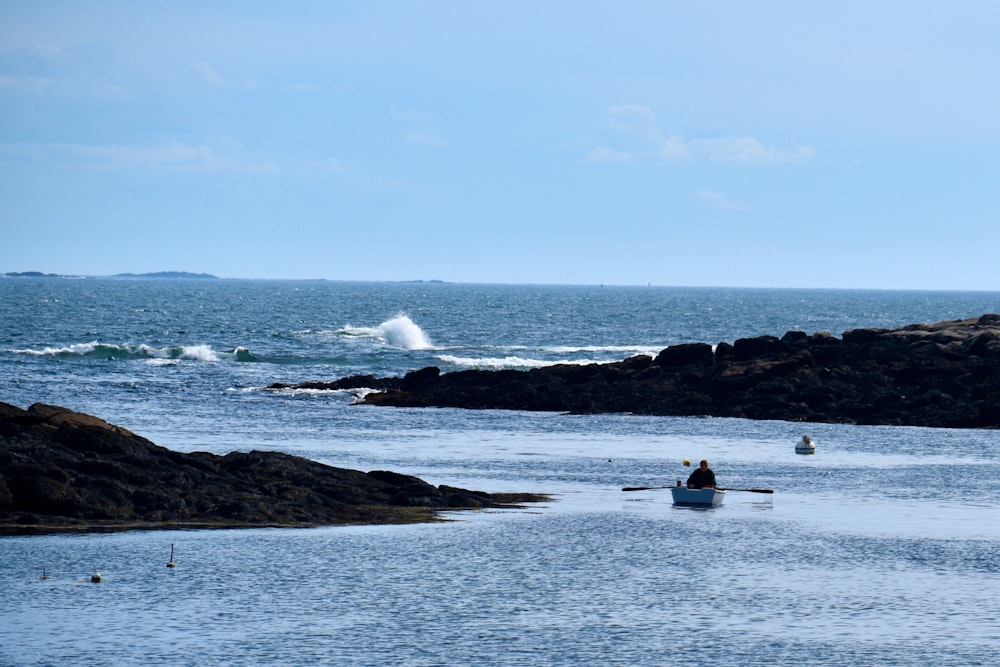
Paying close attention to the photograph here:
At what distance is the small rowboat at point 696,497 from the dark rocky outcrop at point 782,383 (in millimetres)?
25516

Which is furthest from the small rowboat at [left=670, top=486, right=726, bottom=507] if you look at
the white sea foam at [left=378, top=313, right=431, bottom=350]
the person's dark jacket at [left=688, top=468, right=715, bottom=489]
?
the white sea foam at [left=378, top=313, right=431, bottom=350]

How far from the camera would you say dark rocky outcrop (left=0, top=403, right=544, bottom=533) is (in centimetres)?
3497

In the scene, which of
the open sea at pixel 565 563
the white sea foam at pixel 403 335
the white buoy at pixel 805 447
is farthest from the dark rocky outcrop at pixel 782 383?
the white sea foam at pixel 403 335

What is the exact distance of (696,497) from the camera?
42781 mm

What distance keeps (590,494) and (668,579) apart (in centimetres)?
1303

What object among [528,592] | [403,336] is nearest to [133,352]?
[403,336]

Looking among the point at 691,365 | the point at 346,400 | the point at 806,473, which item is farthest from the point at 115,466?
the point at 691,365

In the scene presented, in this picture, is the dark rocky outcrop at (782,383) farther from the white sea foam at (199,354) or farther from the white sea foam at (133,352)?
the white sea foam at (133,352)

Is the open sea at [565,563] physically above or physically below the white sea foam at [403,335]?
below

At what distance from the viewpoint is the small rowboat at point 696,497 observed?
42688mm

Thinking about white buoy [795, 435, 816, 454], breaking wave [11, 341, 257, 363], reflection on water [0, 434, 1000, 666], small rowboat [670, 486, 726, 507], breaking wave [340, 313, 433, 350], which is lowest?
reflection on water [0, 434, 1000, 666]

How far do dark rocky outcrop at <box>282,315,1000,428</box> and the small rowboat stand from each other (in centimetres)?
2552

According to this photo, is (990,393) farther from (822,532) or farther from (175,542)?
(175,542)

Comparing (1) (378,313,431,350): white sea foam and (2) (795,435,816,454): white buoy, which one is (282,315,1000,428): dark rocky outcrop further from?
(1) (378,313,431,350): white sea foam
